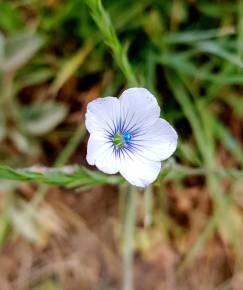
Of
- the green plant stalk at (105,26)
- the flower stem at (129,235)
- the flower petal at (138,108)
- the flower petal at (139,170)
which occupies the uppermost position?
the green plant stalk at (105,26)

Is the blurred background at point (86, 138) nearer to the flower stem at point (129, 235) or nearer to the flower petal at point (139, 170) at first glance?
the flower stem at point (129, 235)

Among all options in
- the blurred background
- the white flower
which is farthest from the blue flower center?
the blurred background

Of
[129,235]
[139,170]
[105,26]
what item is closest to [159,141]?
[139,170]

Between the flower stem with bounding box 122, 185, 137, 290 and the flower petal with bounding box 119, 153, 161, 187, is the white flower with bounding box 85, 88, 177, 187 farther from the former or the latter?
the flower stem with bounding box 122, 185, 137, 290

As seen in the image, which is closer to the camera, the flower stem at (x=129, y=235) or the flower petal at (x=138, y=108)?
the flower petal at (x=138, y=108)

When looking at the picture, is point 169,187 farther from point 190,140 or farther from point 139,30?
point 139,30

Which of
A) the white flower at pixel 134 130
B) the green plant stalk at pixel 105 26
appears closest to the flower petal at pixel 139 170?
the white flower at pixel 134 130
